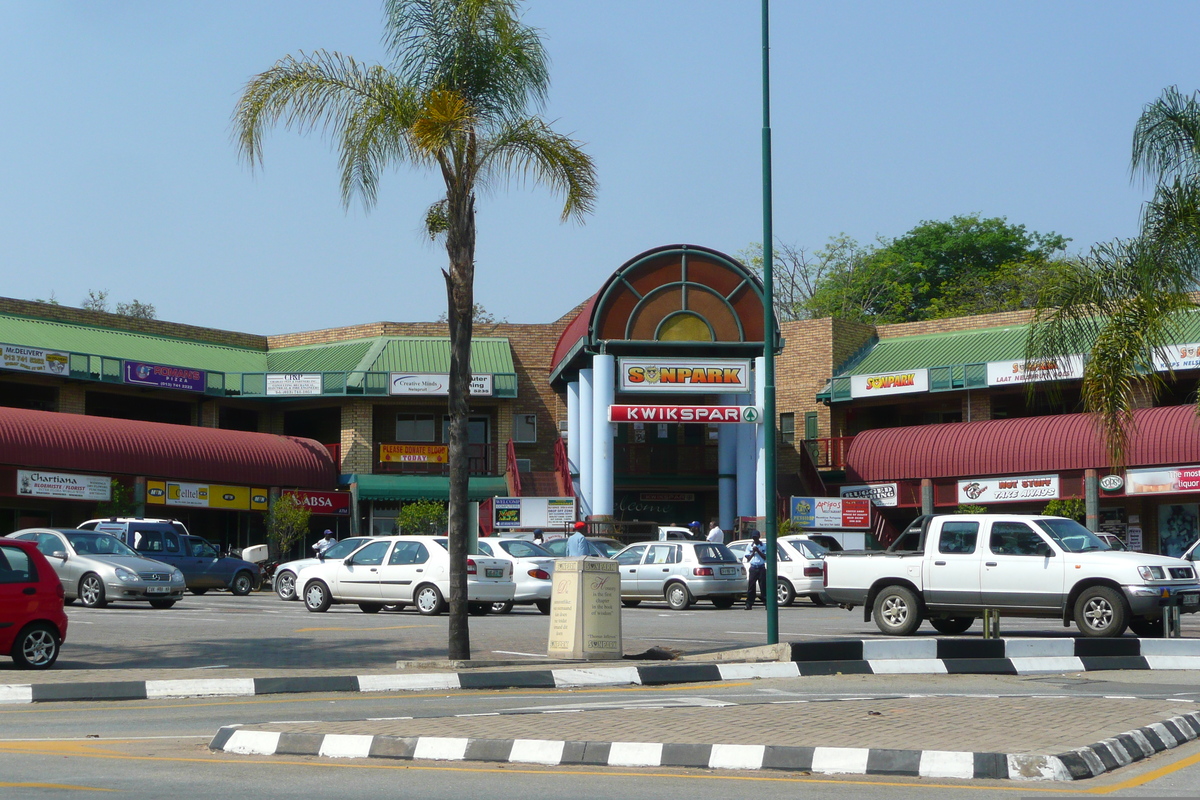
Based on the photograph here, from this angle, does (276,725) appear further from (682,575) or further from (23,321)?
(23,321)

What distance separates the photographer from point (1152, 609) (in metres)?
19.2

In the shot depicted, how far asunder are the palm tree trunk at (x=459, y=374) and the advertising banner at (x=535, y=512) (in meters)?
25.8

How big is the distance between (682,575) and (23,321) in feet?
91.0

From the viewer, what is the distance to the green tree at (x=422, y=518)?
4575cm

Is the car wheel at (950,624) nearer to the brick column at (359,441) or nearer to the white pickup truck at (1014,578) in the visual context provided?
the white pickup truck at (1014,578)

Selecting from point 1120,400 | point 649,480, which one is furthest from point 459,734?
point 649,480

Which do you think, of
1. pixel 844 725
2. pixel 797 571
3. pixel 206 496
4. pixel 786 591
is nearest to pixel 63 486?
pixel 206 496

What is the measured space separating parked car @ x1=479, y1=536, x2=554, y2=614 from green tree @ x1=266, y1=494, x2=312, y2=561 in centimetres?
1812

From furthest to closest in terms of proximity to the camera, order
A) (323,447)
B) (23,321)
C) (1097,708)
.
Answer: (323,447) < (23,321) < (1097,708)

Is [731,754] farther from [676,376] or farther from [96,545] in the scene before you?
[676,376]

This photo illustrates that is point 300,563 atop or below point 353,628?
atop

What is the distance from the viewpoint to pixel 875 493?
47469 millimetres

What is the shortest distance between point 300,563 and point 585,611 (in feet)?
44.6

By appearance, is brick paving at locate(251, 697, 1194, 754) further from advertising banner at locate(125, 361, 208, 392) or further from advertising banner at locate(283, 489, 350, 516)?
advertising banner at locate(125, 361, 208, 392)
